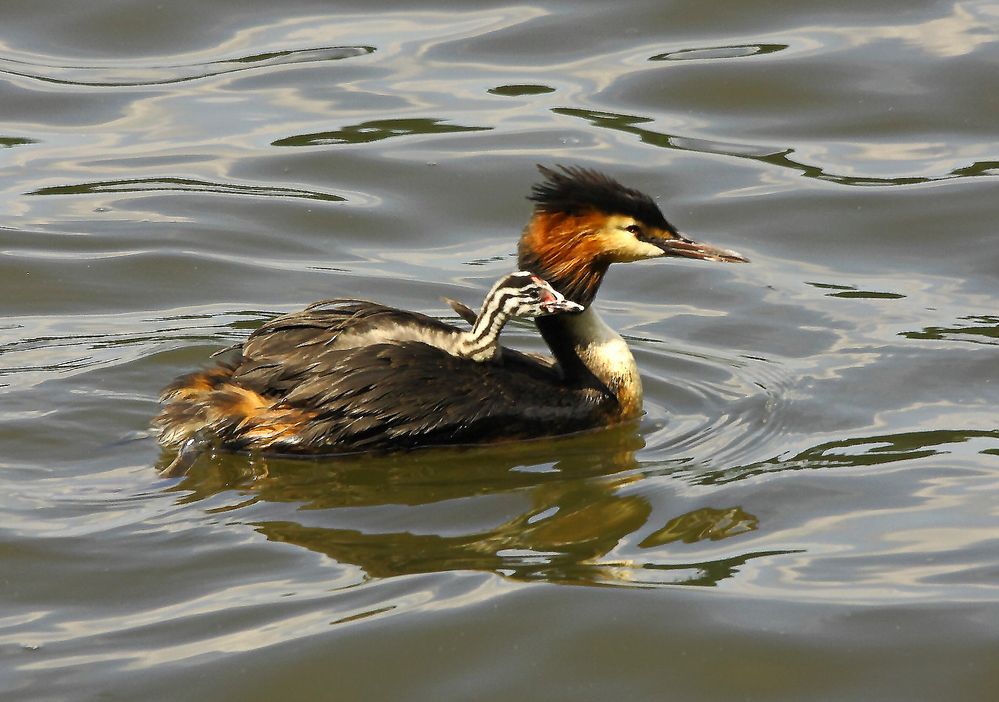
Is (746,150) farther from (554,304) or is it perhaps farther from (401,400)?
(401,400)

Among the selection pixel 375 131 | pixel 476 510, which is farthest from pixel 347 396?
pixel 375 131

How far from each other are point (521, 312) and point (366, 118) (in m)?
4.69

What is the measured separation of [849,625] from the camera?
5676mm

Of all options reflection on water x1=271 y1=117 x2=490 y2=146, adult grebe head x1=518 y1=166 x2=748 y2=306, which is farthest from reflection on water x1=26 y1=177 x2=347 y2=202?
adult grebe head x1=518 y1=166 x2=748 y2=306

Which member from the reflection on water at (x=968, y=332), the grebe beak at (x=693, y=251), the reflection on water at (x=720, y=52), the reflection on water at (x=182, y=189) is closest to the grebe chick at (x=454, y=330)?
the grebe beak at (x=693, y=251)

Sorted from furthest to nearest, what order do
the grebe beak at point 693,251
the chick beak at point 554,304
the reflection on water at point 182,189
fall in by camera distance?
the reflection on water at point 182,189
the grebe beak at point 693,251
the chick beak at point 554,304

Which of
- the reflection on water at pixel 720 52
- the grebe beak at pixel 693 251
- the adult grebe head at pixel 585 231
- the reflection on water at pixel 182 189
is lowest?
the grebe beak at pixel 693 251

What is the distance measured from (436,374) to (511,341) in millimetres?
1616

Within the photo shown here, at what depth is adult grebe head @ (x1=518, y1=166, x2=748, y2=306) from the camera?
753cm

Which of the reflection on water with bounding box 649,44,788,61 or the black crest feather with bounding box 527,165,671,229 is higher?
the reflection on water with bounding box 649,44,788,61

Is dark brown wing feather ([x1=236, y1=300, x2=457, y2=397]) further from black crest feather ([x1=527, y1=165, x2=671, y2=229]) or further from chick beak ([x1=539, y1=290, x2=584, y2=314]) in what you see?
black crest feather ([x1=527, y1=165, x2=671, y2=229])

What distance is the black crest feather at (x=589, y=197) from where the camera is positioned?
751cm

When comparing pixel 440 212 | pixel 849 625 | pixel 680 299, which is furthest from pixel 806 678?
pixel 440 212

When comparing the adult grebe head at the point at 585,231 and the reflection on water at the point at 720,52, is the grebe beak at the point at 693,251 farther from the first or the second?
the reflection on water at the point at 720,52
